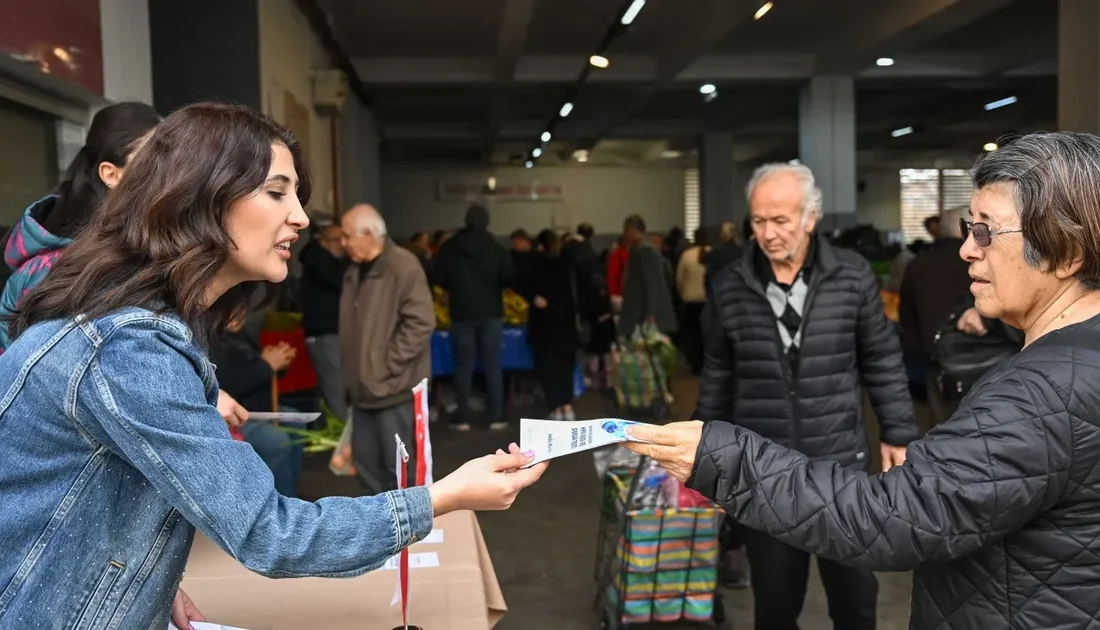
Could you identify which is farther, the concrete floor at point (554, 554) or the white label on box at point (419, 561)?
the concrete floor at point (554, 554)

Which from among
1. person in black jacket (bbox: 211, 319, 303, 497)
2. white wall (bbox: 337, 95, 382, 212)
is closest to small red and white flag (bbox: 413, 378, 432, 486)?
person in black jacket (bbox: 211, 319, 303, 497)

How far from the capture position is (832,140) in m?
13.1

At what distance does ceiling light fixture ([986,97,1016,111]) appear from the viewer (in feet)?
52.6

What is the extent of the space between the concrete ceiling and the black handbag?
20.0 feet

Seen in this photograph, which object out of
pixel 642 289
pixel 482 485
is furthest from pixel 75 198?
pixel 642 289

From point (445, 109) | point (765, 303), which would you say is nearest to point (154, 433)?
point (765, 303)

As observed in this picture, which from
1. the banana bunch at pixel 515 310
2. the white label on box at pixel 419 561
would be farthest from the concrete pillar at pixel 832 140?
the white label on box at pixel 419 561

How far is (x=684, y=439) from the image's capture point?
1.46 m

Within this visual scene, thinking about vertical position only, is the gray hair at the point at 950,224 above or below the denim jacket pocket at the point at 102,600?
above

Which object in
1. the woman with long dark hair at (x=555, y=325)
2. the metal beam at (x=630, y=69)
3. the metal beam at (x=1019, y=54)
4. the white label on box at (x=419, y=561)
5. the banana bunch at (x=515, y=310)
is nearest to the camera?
the white label on box at (x=419, y=561)

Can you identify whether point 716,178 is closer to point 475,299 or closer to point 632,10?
point 632,10

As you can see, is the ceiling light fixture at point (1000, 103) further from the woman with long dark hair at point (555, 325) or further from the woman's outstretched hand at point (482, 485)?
the woman's outstretched hand at point (482, 485)

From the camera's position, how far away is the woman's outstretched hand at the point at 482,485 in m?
1.30

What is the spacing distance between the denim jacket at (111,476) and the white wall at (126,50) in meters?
3.56
